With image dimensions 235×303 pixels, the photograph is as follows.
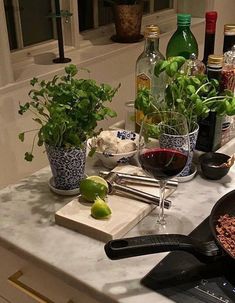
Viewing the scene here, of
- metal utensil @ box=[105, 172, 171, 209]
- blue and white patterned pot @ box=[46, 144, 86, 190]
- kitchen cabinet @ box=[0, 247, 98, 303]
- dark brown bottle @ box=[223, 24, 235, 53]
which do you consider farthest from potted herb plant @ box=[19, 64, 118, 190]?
dark brown bottle @ box=[223, 24, 235, 53]

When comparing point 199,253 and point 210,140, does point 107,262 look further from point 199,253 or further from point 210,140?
point 210,140

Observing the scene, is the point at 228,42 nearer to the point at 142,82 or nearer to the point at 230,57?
the point at 230,57

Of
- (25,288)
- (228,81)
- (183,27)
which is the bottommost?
(25,288)

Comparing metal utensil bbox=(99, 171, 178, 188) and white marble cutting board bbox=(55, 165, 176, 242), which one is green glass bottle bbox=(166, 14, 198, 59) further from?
white marble cutting board bbox=(55, 165, 176, 242)

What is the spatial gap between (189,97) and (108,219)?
0.37m

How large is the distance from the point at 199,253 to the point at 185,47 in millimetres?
752

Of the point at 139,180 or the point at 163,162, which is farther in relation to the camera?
the point at 139,180

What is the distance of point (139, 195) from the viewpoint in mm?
1112

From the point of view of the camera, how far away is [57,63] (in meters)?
2.04

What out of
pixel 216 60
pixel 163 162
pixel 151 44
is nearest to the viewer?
pixel 163 162

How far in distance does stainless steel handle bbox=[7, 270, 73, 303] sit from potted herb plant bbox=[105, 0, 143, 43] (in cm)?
157

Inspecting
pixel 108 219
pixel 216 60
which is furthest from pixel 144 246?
pixel 216 60

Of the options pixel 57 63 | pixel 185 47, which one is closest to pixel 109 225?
pixel 185 47

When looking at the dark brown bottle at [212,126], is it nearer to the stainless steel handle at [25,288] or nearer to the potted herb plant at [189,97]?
the potted herb plant at [189,97]
